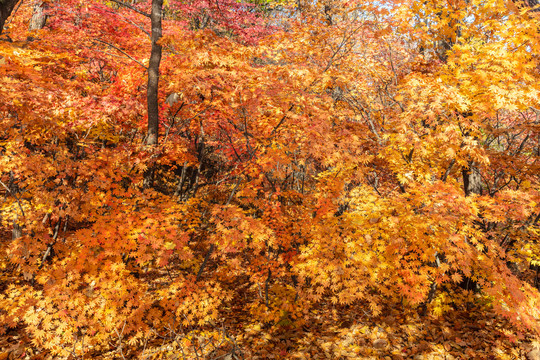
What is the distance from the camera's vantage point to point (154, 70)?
7.49 metres

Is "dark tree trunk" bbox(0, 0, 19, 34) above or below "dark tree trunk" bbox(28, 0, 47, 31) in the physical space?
below

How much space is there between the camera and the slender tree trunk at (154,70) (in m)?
7.35

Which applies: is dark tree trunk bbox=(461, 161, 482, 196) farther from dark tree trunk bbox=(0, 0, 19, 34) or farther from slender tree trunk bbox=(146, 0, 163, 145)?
dark tree trunk bbox=(0, 0, 19, 34)

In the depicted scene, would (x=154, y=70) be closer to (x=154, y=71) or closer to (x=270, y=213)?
(x=154, y=71)

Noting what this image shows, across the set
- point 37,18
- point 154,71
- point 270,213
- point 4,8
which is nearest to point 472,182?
point 270,213

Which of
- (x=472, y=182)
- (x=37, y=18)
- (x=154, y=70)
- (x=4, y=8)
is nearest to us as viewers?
(x=4, y=8)

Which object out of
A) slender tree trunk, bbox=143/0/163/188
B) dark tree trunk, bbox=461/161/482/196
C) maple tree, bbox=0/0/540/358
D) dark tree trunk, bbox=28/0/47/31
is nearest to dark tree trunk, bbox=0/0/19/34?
maple tree, bbox=0/0/540/358

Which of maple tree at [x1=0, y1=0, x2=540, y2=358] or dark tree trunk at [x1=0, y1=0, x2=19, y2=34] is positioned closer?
dark tree trunk at [x1=0, y1=0, x2=19, y2=34]

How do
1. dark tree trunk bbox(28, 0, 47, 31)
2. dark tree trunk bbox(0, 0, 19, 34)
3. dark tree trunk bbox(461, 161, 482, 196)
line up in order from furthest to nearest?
dark tree trunk bbox(28, 0, 47, 31) → dark tree trunk bbox(461, 161, 482, 196) → dark tree trunk bbox(0, 0, 19, 34)

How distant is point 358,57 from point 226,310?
1279 cm

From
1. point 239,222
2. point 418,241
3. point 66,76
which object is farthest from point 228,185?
point 418,241

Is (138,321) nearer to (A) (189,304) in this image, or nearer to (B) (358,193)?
(A) (189,304)

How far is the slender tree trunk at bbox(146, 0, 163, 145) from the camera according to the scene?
7346mm

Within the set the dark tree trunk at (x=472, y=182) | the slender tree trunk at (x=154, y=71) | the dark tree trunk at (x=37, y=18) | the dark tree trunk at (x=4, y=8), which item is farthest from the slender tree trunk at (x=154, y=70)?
the dark tree trunk at (x=472, y=182)
